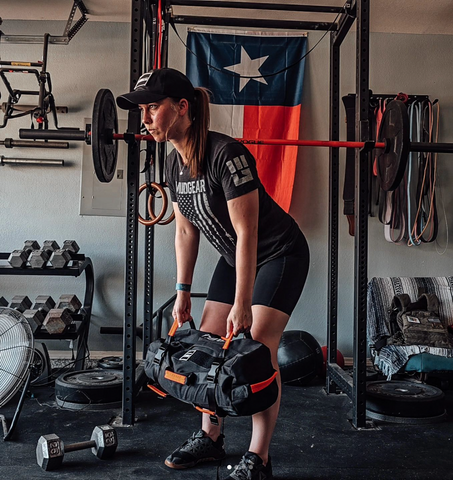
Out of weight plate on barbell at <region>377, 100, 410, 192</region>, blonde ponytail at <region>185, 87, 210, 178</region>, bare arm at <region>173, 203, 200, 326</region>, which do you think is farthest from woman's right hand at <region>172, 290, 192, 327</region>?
weight plate on barbell at <region>377, 100, 410, 192</region>

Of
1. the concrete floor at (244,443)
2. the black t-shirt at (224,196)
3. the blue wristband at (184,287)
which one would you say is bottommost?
the concrete floor at (244,443)

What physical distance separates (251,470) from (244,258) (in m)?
0.74

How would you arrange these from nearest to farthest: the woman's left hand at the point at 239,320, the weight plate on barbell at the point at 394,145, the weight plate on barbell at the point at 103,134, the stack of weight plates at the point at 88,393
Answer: the woman's left hand at the point at 239,320 → the weight plate on barbell at the point at 103,134 → the weight plate on barbell at the point at 394,145 → the stack of weight plates at the point at 88,393

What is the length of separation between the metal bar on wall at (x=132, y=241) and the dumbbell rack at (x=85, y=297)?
79 cm

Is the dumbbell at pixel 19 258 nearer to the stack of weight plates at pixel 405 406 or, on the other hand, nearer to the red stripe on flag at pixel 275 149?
the red stripe on flag at pixel 275 149

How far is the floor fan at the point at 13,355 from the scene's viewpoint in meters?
2.27

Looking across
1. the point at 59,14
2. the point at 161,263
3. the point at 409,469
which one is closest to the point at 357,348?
the point at 409,469

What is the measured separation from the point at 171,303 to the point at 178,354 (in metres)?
2.11

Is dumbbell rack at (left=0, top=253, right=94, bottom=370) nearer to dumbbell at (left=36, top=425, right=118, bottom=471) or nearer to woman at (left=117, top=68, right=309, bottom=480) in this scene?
dumbbell at (left=36, top=425, right=118, bottom=471)

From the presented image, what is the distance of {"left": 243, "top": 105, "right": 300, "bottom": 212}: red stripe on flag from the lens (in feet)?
12.4

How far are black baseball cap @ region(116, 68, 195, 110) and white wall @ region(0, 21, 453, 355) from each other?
2112mm

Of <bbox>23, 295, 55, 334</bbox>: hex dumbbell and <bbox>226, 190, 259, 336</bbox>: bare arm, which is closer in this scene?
<bbox>226, 190, 259, 336</bbox>: bare arm

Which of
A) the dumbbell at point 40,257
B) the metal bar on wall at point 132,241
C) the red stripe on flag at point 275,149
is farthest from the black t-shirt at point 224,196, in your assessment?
the red stripe on flag at point 275,149

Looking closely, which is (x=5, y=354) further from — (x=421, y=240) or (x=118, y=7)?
(x=421, y=240)
